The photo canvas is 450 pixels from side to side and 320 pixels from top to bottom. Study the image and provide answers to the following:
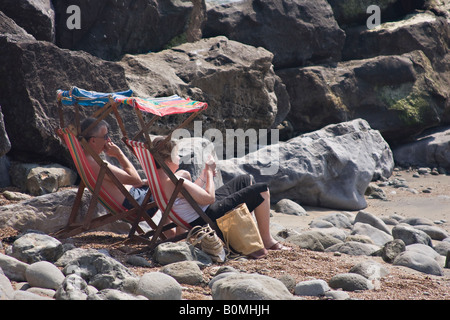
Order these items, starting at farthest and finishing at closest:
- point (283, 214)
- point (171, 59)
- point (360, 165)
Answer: point (171, 59) < point (360, 165) < point (283, 214)

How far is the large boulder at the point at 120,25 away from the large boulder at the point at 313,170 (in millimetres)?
3090

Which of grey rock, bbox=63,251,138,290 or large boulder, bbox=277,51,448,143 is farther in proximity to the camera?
large boulder, bbox=277,51,448,143

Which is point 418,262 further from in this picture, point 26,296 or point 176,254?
point 26,296

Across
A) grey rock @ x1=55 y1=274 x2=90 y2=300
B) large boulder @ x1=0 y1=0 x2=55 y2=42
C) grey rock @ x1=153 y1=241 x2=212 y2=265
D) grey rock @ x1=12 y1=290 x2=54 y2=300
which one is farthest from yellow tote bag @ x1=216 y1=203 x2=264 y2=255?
large boulder @ x1=0 y1=0 x2=55 y2=42

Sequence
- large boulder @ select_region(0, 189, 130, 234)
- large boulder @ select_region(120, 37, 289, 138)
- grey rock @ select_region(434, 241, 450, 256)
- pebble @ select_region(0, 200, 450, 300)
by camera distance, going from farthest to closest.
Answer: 1. large boulder @ select_region(120, 37, 289, 138)
2. grey rock @ select_region(434, 241, 450, 256)
3. large boulder @ select_region(0, 189, 130, 234)
4. pebble @ select_region(0, 200, 450, 300)

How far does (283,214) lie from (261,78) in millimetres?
Answer: 3374

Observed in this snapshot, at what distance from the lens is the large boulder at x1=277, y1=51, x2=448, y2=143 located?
1285 centimetres

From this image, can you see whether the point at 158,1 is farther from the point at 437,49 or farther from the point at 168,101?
the point at 437,49

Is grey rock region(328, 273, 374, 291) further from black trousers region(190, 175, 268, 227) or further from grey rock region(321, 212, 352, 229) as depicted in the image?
grey rock region(321, 212, 352, 229)

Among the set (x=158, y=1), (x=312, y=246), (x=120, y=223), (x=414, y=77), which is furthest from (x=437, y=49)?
(x=120, y=223)

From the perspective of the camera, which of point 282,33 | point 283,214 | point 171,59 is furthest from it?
point 282,33

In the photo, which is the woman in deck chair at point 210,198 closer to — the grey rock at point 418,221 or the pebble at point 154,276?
the pebble at point 154,276

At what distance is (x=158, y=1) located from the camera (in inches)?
404

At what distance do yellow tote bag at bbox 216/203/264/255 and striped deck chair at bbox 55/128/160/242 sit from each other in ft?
2.74
